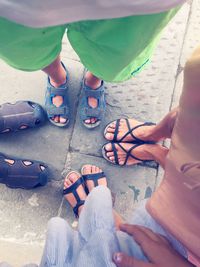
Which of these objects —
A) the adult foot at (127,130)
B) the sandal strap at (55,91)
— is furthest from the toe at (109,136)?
the sandal strap at (55,91)

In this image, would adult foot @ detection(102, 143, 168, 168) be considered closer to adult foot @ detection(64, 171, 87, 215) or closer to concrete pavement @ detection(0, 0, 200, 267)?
concrete pavement @ detection(0, 0, 200, 267)

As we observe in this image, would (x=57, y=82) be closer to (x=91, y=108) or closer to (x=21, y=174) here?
(x=91, y=108)

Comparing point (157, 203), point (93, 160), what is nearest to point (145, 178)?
point (93, 160)

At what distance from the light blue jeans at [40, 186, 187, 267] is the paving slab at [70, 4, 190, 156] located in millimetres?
703

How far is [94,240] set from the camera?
1.07 m

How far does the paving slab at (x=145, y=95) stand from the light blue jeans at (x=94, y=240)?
2.31 feet

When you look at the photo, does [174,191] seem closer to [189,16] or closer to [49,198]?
[49,198]

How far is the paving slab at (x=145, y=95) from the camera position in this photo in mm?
1870

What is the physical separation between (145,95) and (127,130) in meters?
0.23

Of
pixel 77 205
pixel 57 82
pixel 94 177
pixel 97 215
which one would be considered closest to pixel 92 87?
pixel 57 82

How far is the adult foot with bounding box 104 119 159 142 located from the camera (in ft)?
5.85

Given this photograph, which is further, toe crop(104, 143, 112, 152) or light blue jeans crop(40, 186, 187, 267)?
toe crop(104, 143, 112, 152)

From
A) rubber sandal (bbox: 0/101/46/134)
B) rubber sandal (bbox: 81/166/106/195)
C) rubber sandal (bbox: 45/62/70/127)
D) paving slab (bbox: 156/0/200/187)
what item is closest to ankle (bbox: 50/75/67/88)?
rubber sandal (bbox: 45/62/70/127)

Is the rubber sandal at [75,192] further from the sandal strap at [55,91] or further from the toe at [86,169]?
the sandal strap at [55,91]
